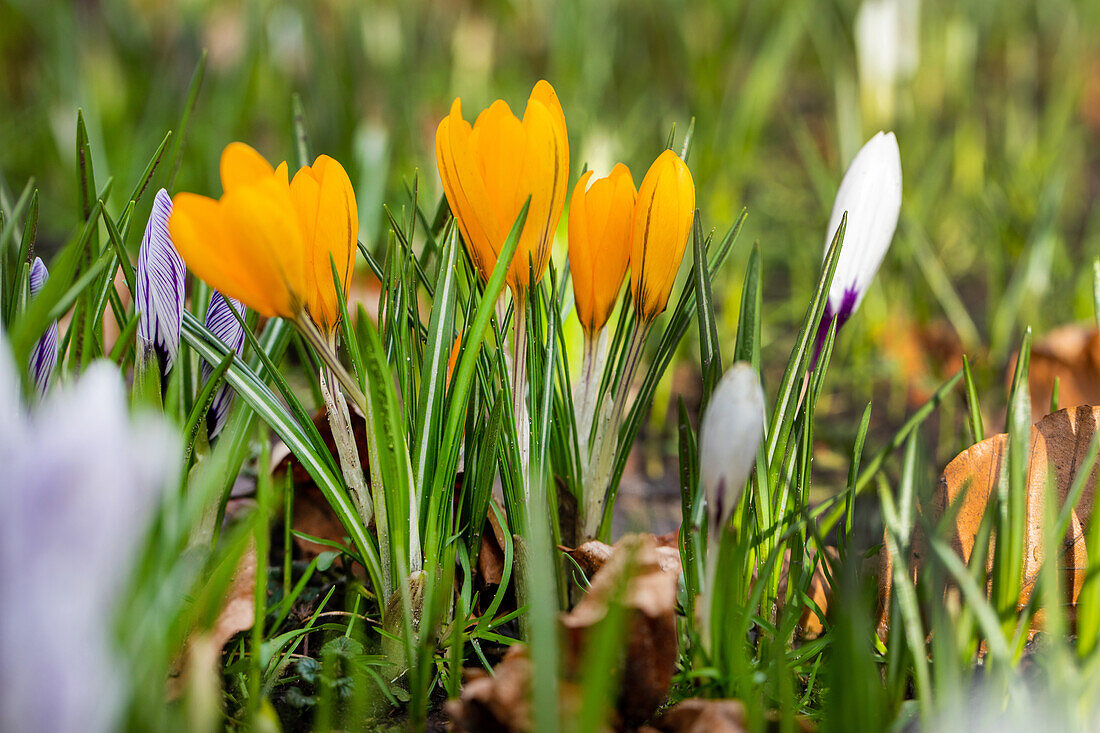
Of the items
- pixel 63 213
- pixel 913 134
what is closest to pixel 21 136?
pixel 63 213

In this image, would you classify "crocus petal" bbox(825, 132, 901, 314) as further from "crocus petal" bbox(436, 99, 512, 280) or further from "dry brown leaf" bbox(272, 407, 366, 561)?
"dry brown leaf" bbox(272, 407, 366, 561)

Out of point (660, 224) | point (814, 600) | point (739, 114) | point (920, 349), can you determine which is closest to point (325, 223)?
point (660, 224)

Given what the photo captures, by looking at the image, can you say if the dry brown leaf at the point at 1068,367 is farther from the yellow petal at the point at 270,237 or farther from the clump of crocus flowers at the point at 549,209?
the yellow petal at the point at 270,237

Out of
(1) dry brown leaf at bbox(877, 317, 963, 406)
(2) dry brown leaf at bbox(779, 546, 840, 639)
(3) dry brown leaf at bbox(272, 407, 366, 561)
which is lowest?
(2) dry brown leaf at bbox(779, 546, 840, 639)

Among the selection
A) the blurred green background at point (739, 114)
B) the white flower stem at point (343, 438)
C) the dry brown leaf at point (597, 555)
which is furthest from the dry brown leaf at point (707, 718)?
the blurred green background at point (739, 114)

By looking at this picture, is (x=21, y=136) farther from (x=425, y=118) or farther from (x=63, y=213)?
(x=425, y=118)

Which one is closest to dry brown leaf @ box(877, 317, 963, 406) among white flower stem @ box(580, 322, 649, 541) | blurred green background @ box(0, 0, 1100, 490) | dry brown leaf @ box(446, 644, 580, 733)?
blurred green background @ box(0, 0, 1100, 490)
